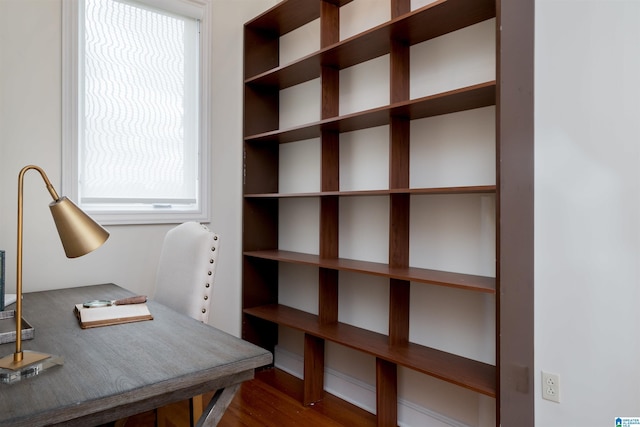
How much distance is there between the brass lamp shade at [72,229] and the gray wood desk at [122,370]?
0.96ft

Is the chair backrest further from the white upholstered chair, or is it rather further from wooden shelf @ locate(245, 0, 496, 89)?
wooden shelf @ locate(245, 0, 496, 89)

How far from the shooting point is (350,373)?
2428 mm

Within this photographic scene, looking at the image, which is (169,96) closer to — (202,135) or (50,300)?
(202,135)

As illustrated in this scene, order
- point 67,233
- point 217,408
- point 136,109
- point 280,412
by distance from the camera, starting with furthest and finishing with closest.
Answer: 1. point 136,109
2. point 280,412
3. point 217,408
4. point 67,233

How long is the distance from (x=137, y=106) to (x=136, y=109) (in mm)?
20

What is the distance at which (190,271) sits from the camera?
1.71 metres

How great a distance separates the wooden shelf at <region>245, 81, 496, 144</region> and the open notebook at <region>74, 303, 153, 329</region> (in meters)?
1.31

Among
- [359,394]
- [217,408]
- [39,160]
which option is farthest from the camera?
[359,394]

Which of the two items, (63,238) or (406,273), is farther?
(406,273)
